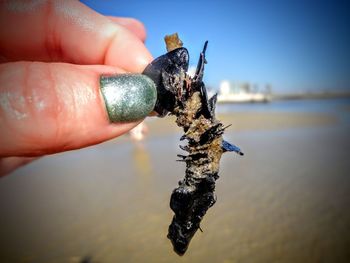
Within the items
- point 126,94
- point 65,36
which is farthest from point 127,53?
point 126,94

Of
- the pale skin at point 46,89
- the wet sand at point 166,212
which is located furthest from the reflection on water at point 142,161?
the pale skin at point 46,89

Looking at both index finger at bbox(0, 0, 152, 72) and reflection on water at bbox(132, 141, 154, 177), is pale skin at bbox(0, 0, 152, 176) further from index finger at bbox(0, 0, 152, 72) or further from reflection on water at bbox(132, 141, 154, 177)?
reflection on water at bbox(132, 141, 154, 177)

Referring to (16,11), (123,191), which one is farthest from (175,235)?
(123,191)

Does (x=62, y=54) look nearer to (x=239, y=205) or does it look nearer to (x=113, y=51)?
(x=113, y=51)

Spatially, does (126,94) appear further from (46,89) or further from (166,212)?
(166,212)

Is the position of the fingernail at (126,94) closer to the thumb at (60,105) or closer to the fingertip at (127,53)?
the thumb at (60,105)

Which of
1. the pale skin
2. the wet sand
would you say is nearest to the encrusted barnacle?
the pale skin
